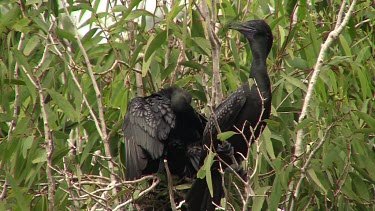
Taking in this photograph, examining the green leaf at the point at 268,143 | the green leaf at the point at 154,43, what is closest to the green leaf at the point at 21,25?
the green leaf at the point at 154,43

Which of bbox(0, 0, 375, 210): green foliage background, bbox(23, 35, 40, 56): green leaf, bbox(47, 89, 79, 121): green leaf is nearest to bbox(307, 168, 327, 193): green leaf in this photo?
bbox(0, 0, 375, 210): green foliage background

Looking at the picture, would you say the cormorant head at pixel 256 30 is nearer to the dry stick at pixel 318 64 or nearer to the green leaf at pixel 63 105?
the dry stick at pixel 318 64

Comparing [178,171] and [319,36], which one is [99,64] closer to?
[178,171]

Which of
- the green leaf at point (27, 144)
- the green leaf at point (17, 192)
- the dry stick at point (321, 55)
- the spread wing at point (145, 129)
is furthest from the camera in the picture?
the spread wing at point (145, 129)

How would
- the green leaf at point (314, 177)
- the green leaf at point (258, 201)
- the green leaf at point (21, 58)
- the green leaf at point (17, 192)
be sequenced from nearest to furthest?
the green leaf at point (258, 201), the green leaf at point (314, 177), the green leaf at point (17, 192), the green leaf at point (21, 58)

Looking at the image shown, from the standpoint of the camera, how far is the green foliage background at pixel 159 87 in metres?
4.52

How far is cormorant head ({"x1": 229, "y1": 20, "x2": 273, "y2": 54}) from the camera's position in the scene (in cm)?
472

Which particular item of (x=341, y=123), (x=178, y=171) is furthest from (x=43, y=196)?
(x=341, y=123)

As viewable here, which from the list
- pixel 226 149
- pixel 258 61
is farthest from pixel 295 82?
pixel 226 149

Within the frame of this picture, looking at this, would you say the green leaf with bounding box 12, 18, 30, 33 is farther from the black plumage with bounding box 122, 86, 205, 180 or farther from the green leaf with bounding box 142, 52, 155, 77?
the black plumage with bounding box 122, 86, 205, 180

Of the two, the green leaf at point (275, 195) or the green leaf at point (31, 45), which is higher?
the green leaf at point (31, 45)

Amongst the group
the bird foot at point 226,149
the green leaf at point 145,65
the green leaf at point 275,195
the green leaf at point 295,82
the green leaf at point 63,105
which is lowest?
the green leaf at point 275,195

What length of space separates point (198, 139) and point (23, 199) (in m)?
1.47

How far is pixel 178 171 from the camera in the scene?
5469 mm
